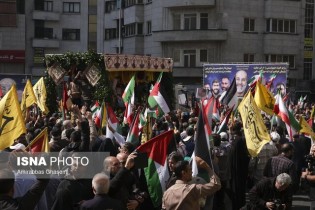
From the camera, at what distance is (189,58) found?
47.4 m

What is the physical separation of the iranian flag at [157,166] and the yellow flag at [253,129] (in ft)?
6.99

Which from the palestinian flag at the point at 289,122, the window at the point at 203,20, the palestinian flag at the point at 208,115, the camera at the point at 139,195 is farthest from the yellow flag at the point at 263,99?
Answer: the window at the point at 203,20

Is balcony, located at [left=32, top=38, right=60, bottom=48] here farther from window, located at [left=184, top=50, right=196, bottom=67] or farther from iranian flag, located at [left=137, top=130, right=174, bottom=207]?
iranian flag, located at [left=137, top=130, right=174, bottom=207]

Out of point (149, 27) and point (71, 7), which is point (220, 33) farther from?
point (71, 7)

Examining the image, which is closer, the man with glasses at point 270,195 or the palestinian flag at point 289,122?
the man with glasses at point 270,195

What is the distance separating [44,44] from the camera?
196 feet

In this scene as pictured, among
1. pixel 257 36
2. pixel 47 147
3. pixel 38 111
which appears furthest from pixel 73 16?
pixel 47 147

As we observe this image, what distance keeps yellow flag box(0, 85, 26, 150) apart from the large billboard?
17293 mm

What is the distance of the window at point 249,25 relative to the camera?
4773cm

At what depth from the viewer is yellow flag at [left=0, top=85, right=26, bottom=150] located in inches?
366

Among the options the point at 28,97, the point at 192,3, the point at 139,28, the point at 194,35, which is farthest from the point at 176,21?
the point at 28,97

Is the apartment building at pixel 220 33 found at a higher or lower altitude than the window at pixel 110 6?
lower

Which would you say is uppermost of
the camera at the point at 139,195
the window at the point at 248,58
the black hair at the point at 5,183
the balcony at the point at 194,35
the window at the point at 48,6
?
the window at the point at 48,6

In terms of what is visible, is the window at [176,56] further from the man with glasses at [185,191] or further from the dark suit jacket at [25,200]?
the dark suit jacket at [25,200]
